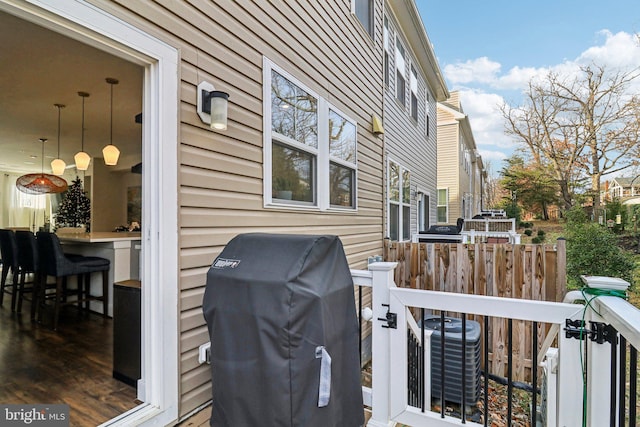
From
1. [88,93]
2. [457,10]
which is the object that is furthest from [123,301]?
[457,10]

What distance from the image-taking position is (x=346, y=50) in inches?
189

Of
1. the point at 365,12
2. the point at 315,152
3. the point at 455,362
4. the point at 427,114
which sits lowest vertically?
the point at 455,362

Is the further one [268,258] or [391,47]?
[391,47]

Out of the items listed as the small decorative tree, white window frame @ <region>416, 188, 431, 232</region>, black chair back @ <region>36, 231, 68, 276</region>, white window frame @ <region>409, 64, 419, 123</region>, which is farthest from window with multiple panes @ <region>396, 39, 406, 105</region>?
the small decorative tree

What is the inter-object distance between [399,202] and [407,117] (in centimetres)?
226

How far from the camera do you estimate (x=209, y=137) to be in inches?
93.4

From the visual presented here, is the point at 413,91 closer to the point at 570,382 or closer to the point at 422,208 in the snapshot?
the point at 422,208

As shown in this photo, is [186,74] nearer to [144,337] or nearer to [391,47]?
[144,337]

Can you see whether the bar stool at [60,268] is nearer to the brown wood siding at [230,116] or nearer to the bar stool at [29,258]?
the bar stool at [29,258]

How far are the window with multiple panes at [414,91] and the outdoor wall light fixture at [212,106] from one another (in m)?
7.54

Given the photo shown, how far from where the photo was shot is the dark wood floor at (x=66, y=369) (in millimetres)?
2117

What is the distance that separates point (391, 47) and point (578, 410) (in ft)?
23.3

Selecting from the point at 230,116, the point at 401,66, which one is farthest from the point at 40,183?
the point at 401,66

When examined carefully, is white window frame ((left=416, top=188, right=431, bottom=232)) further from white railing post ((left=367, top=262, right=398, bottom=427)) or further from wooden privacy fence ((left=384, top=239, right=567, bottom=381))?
white railing post ((left=367, top=262, right=398, bottom=427))
